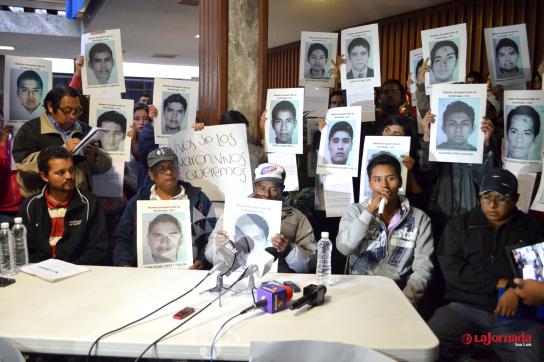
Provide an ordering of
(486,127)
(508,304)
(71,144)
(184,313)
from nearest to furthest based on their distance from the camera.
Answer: (184,313), (508,304), (486,127), (71,144)

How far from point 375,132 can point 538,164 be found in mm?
1019

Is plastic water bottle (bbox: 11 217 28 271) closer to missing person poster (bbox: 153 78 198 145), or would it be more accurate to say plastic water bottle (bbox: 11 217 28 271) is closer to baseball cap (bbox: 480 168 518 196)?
missing person poster (bbox: 153 78 198 145)

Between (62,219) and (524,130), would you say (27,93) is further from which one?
(524,130)

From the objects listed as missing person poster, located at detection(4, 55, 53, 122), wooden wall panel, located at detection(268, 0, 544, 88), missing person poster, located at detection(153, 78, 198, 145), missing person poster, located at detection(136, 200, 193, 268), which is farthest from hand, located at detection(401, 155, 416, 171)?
wooden wall panel, located at detection(268, 0, 544, 88)

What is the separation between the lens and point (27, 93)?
10.6 feet

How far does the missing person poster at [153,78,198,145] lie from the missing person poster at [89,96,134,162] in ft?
0.60

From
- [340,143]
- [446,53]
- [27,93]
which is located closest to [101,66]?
[27,93]

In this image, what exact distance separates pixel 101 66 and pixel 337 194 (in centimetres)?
176

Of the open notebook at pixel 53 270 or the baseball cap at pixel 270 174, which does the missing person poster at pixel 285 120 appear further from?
the open notebook at pixel 53 270

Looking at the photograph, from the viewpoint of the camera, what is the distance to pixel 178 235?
238 centimetres

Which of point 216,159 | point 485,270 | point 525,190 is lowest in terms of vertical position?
point 485,270

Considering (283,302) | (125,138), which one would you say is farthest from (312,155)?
(283,302)

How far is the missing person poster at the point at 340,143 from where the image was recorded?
2953 mm

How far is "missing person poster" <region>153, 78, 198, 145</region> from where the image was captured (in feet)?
10.3
